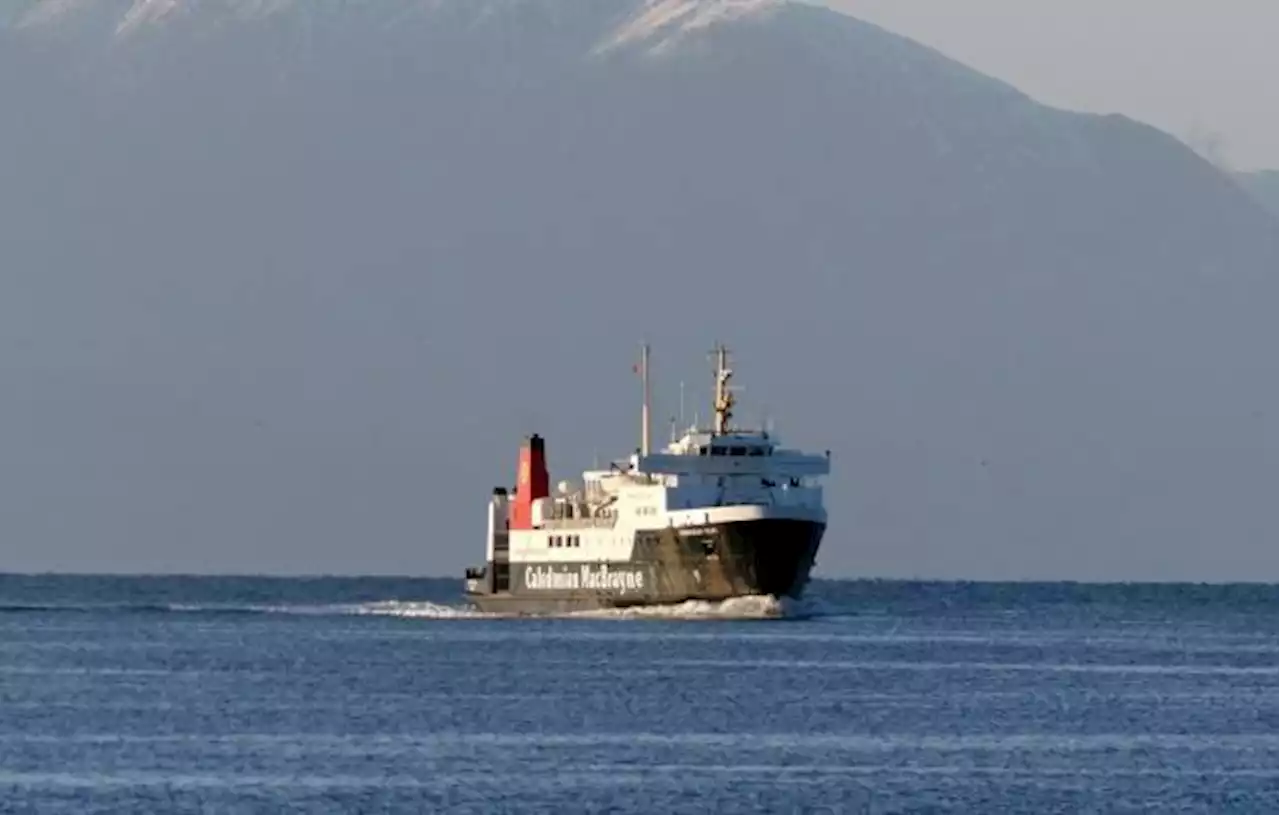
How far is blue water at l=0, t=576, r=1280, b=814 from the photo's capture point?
7894 centimetres

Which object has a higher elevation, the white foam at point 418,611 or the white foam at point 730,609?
the white foam at point 418,611

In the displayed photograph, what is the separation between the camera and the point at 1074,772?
84.6m

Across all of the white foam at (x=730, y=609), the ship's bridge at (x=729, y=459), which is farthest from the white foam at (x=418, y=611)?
the ship's bridge at (x=729, y=459)

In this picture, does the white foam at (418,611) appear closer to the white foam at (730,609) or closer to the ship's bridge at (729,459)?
the white foam at (730,609)

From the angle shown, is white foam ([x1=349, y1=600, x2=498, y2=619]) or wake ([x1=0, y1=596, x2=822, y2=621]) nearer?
wake ([x1=0, y1=596, x2=822, y2=621])

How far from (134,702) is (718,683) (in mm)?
18144

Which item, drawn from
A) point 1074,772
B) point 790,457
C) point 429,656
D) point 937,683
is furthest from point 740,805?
point 790,457

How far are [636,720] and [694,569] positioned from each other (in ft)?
177

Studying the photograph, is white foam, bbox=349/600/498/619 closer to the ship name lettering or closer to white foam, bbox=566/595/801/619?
the ship name lettering

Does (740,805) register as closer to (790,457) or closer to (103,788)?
(103,788)

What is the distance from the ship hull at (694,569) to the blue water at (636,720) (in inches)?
61.5

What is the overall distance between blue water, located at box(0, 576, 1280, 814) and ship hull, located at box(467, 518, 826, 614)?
156cm

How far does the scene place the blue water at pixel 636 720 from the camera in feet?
259

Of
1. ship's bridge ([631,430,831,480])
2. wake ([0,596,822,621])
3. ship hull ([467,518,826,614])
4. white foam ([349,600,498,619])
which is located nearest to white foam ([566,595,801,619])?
wake ([0,596,822,621])
